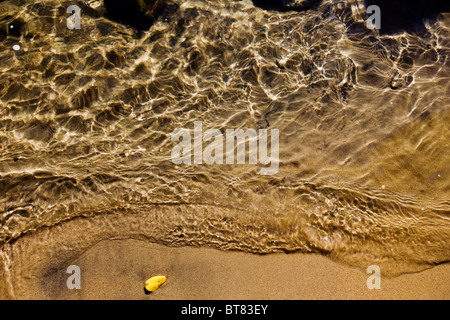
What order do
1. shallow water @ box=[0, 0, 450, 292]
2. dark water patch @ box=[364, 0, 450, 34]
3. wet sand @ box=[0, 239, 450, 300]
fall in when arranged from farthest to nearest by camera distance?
dark water patch @ box=[364, 0, 450, 34] < shallow water @ box=[0, 0, 450, 292] < wet sand @ box=[0, 239, 450, 300]

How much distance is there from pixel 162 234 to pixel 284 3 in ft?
16.9

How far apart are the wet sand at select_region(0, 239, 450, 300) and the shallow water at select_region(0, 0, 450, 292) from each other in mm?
146

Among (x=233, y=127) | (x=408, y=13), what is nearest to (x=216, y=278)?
(x=233, y=127)

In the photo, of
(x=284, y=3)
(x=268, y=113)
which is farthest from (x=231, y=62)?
(x=284, y=3)

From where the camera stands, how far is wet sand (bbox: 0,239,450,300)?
3.31 metres

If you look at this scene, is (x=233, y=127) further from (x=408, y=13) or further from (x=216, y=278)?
(x=408, y=13)

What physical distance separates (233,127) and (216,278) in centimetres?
233

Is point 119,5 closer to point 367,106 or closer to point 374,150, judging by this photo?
point 367,106

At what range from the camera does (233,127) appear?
187 inches

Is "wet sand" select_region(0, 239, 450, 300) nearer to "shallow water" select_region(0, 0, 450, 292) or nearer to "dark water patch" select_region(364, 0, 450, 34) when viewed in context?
"shallow water" select_region(0, 0, 450, 292)

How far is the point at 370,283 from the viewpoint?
3383 mm

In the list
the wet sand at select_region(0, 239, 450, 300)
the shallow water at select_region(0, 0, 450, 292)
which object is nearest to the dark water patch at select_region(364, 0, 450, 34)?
the shallow water at select_region(0, 0, 450, 292)

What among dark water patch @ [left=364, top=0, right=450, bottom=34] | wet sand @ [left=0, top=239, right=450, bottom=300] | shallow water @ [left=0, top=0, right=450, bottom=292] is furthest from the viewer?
dark water patch @ [left=364, top=0, right=450, bottom=34]

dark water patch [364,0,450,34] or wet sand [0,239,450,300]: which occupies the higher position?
dark water patch [364,0,450,34]
